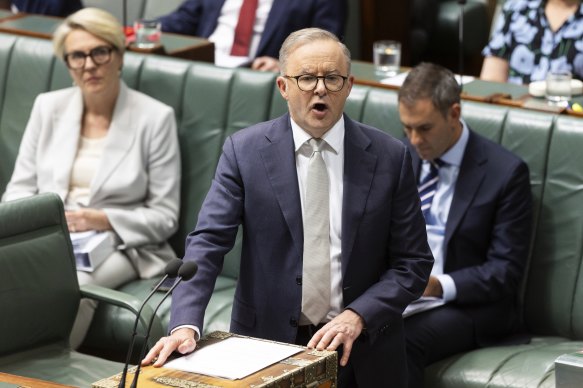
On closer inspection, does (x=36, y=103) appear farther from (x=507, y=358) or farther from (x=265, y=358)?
(x=265, y=358)

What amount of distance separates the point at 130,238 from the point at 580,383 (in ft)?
7.14

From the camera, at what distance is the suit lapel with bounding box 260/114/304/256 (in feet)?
9.14

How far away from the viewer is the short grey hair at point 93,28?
14.2 ft

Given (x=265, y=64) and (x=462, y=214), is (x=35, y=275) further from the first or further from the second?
(x=265, y=64)

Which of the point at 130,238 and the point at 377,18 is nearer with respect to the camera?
the point at 130,238

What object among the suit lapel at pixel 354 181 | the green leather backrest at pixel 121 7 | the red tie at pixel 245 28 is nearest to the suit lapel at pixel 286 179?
the suit lapel at pixel 354 181

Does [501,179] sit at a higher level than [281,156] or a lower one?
lower

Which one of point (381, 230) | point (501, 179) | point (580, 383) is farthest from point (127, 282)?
point (580, 383)

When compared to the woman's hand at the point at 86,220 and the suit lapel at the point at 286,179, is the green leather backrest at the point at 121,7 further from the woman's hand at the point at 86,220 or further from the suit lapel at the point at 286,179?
the suit lapel at the point at 286,179

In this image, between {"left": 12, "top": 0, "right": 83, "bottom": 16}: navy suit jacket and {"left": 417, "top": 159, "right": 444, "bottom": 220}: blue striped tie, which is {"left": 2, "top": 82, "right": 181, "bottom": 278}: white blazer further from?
{"left": 12, "top": 0, "right": 83, "bottom": 16}: navy suit jacket

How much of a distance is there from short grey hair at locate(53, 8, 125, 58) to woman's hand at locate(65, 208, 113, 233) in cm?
60

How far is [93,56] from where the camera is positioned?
4.32 meters

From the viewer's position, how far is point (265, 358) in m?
2.44

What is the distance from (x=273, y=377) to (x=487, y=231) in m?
1.55
